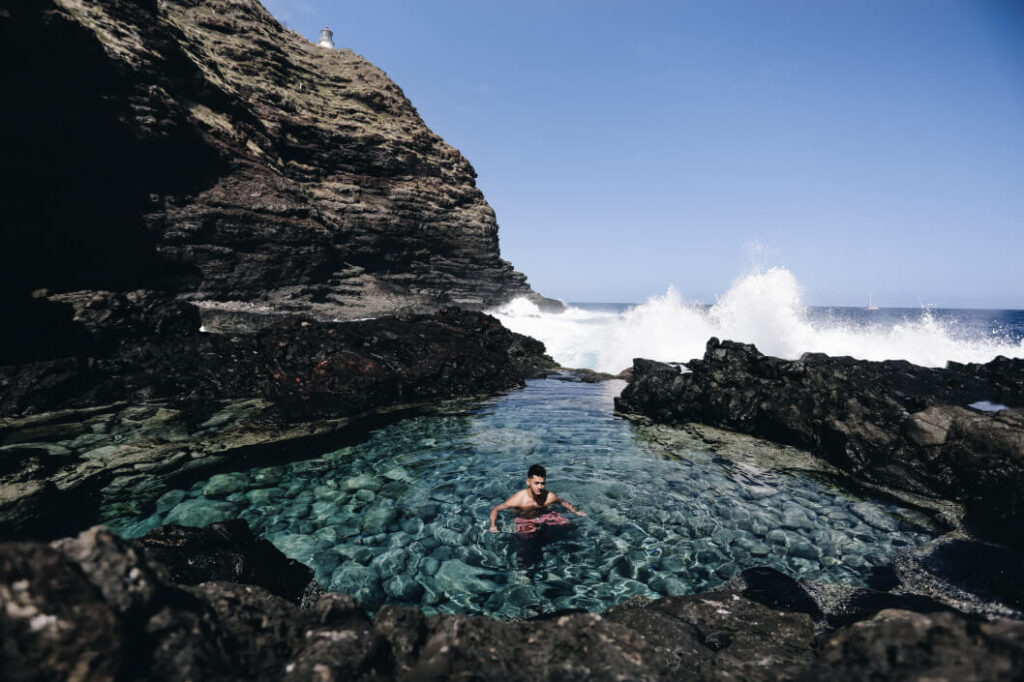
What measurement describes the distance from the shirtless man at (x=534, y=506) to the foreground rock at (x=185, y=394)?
5548 millimetres

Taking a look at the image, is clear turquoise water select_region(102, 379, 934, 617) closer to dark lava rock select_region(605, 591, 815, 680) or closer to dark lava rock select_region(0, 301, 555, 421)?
dark lava rock select_region(605, 591, 815, 680)

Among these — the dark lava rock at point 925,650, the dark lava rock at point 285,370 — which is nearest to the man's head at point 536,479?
the dark lava rock at point 925,650

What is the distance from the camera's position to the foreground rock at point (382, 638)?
1.96m

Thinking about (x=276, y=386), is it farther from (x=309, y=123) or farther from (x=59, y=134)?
(x=309, y=123)

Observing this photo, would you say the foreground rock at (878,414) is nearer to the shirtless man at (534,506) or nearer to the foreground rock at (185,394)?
the shirtless man at (534,506)

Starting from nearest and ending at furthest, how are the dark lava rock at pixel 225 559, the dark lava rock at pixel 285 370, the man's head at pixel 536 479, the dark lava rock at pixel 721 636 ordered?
1. the dark lava rock at pixel 721 636
2. the dark lava rock at pixel 225 559
3. the man's head at pixel 536 479
4. the dark lava rock at pixel 285 370

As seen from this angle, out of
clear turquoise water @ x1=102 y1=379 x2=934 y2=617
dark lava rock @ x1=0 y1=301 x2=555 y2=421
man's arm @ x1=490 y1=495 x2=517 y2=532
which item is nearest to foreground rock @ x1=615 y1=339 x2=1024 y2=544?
clear turquoise water @ x1=102 y1=379 x2=934 y2=617

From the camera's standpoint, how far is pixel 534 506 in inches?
261

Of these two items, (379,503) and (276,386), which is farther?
(276,386)

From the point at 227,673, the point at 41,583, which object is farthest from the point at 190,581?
the point at 41,583

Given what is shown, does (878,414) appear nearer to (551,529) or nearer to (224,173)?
(551,529)

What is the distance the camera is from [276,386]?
455 inches

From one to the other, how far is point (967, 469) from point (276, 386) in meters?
14.2

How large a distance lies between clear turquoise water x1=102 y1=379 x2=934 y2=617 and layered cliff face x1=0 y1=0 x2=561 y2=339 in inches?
544
